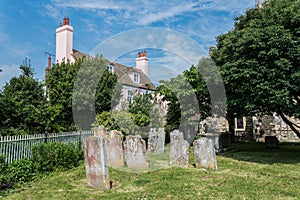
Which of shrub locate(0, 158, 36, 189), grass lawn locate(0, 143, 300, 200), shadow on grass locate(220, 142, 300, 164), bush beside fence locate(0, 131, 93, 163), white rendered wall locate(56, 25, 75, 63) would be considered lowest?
shadow on grass locate(220, 142, 300, 164)

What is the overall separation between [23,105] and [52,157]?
3620 millimetres

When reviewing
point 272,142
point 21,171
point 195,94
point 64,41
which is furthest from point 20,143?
point 272,142

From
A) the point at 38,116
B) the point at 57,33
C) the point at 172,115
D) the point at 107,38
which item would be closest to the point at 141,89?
the point at 172,115

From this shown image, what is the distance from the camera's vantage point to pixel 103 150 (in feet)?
22.7

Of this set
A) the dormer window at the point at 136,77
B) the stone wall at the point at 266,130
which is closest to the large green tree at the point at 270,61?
the stone wall at the point at 266,130

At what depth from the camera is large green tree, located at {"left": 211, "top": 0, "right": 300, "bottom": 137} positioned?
9367 mm

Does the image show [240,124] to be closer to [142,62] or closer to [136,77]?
[136,77]

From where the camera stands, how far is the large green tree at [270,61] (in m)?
9.37

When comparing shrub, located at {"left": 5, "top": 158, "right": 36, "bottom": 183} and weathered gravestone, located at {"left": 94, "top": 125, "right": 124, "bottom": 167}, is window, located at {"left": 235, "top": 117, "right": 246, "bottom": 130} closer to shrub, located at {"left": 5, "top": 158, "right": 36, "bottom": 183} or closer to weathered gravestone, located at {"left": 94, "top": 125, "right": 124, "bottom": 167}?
weathered gravestone, located at {"left": 94, "top": 125, "right": 124, "bottom": 167}

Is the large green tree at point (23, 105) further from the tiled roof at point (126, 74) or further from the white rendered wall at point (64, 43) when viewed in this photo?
the tiled roof at point (126, 74)

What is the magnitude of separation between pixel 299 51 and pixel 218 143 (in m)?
6.66

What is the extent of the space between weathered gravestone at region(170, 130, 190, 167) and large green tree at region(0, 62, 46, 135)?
6204 millimetres

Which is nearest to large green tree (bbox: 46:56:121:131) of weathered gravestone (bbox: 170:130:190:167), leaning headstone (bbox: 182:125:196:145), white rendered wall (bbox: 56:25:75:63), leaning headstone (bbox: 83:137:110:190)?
white rendered wall (bbox: 56:25:75:63)

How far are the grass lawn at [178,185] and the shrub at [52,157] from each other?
1.23 ft
